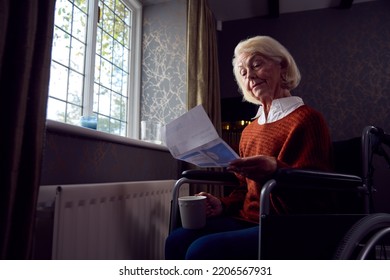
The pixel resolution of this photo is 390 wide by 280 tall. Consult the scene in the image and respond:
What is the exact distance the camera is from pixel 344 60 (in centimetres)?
292

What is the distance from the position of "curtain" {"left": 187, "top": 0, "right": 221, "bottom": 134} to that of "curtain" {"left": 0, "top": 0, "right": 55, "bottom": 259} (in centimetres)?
138

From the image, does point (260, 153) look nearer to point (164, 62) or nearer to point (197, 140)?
point (197, 140)

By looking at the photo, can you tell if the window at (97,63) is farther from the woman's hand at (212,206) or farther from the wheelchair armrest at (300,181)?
the wheelchair armrest at (300,181)

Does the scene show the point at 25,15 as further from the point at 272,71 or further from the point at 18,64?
the point at 272,71

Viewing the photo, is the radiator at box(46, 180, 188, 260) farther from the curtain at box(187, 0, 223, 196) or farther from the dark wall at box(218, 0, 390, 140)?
the dark wall at box(218, 0, 390, 140)

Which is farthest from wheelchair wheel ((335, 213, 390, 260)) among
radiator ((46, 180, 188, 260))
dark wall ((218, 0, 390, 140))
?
dark wall ((218, 0, 390, 140))

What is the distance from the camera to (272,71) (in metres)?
1.11

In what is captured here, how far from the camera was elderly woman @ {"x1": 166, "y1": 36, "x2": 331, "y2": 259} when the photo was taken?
746mm

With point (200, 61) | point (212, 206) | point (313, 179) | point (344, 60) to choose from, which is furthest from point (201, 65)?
point (313, 179)

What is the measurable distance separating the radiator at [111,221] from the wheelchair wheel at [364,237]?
2.40 ft

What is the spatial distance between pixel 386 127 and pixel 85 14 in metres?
2.61

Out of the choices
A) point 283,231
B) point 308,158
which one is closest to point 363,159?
point 308,158

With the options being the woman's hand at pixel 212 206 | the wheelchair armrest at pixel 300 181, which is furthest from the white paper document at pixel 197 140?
the woman's hand at pixel 212 206

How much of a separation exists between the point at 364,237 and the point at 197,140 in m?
0.45
